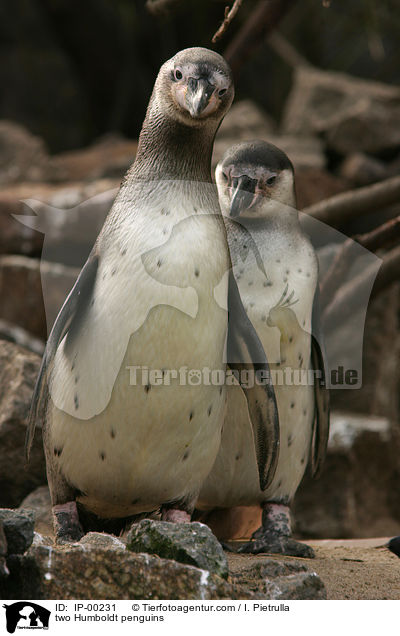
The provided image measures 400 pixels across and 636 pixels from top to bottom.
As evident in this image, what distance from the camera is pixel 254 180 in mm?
2514

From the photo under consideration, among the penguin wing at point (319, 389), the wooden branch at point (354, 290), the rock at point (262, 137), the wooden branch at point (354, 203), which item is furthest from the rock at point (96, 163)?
the penguin wing at point (319, 389)

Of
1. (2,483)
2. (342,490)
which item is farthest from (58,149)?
(2,483)

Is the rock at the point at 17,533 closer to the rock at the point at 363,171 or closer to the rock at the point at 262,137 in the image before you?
the rock at the point at 262,137

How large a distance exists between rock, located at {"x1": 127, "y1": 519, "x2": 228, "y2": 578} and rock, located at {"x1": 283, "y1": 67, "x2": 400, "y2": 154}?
4742 mm

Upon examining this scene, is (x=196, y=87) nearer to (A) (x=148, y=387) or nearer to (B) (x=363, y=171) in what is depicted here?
(A) (x=148, y=387)

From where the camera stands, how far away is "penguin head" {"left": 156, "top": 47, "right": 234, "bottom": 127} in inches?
78.7

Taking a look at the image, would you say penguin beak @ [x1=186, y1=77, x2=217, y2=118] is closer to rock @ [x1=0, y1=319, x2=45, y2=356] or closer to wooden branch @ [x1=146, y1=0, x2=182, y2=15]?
wooden branch @ [x1=146, y1=0, x2=182, y2=15]

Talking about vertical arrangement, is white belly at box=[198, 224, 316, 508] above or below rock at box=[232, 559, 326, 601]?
above

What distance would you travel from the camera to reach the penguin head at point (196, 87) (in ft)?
6.56

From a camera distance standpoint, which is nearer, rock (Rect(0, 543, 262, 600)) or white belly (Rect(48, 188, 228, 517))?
rock (Rect(0, 543, 262, 600))

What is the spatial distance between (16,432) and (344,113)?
429 centimetres

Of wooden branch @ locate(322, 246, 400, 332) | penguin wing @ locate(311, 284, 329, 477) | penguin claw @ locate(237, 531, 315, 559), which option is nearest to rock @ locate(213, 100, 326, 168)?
wooden branch @ locate(322, 246, 400, 332)

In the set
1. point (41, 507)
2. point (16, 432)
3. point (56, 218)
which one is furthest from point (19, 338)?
point (41, 507)

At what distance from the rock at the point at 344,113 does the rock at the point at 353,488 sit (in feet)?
7.19
